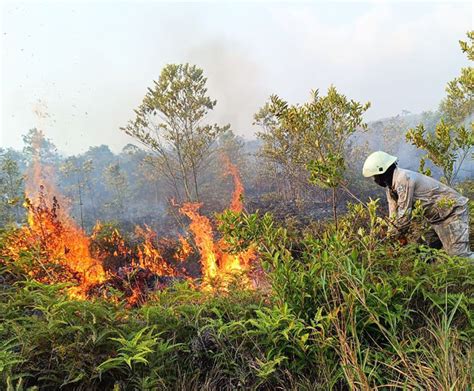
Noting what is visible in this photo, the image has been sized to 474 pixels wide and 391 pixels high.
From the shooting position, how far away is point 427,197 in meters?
3.69

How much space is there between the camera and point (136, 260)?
22.2 feet

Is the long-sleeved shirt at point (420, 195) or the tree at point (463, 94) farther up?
the tree at point (463, 94)

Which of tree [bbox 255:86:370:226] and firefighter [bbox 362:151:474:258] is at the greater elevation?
tree [bbox 255:86:370:226]

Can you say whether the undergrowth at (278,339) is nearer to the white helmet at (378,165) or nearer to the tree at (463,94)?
the white helmet at (378,165)

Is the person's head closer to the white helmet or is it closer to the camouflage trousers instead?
the white helmet

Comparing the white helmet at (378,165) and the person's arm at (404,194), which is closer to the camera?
the person's arm at (404,194)

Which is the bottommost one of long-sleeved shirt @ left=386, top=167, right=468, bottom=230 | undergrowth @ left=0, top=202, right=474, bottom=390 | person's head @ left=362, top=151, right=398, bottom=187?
undergrowth @ left=0, top=202, right=474, bottom=390

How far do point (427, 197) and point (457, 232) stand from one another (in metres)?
0.53

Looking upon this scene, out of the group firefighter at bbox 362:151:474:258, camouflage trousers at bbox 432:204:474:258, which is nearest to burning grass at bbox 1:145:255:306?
firefighter at bbox 362:151:474:258

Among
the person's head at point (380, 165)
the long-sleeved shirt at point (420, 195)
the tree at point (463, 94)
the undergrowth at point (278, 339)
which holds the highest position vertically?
the tree at point (463, 94)

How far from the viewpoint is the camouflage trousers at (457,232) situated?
12.1 feet

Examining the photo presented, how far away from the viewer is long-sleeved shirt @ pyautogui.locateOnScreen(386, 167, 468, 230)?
3.50 m

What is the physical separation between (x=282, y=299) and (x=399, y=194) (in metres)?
1.98

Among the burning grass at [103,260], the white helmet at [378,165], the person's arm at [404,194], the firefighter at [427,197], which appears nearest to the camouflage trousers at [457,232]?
the firefighter at [427,197]
